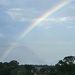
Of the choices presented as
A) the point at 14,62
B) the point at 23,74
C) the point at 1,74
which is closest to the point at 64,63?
the point at 23,74

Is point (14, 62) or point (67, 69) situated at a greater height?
point (14, 62)

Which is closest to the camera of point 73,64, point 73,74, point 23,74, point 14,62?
point 73,74

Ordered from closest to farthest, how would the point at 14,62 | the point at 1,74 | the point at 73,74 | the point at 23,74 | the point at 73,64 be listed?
the point at 73,74, the point at 73,64, the point at 23,74, the point at 1,74, the point at 14,62

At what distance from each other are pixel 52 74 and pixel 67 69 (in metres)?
4.39

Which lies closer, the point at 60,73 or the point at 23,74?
the point at 60,73

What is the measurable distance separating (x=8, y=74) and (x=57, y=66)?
28.5 m

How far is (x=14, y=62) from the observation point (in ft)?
493

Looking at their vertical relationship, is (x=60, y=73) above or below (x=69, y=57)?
below

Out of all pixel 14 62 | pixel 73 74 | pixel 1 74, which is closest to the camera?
pixel 73 74

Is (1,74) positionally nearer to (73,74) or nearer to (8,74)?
(8,74)

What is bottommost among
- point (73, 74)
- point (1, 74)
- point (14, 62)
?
point (73, 74)

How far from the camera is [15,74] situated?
85562 millimetres

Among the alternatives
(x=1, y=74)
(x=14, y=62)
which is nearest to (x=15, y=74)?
(x=1, y=74)

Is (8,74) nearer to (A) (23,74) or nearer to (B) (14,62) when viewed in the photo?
(A) (23,74)
